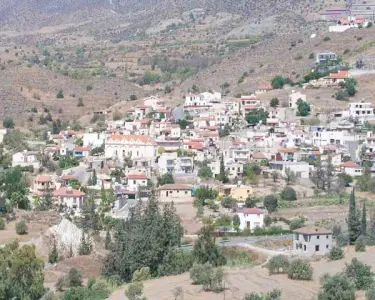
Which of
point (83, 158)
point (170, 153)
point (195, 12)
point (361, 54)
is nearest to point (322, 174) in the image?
point (170, 153)

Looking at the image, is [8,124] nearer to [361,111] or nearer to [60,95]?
[60,95]

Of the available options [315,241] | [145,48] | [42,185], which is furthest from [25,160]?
[145,48]

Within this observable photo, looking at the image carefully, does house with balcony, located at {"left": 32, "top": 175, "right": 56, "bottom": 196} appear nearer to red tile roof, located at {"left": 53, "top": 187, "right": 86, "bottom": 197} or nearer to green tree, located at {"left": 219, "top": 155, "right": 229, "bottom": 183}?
red tile roof, located at {"left": 53, "top": 187, "right": 86, "bottom": 197}

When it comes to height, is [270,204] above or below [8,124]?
below

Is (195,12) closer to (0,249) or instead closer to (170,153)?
(170,153)

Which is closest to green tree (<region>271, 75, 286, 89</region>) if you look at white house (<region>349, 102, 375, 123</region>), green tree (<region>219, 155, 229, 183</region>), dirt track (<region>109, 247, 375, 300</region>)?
white house (<region>349, 102, 375, 123</region>)
